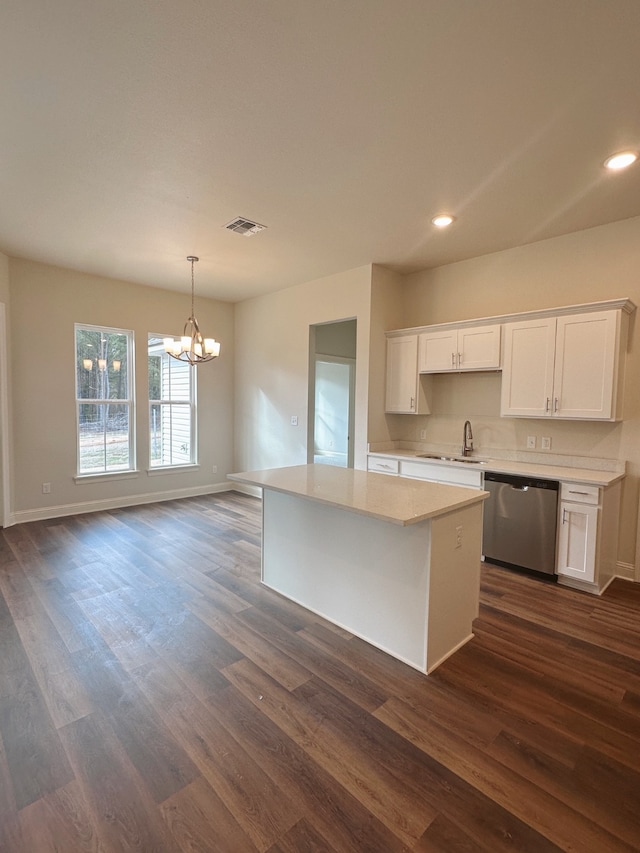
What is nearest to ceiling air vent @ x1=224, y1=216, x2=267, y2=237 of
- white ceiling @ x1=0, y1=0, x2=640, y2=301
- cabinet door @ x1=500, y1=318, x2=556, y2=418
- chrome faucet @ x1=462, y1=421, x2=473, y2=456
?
white ceiling @ x1=0, y1=0, x2=640, y2=301

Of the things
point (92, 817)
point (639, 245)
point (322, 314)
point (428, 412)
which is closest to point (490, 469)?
point (428, 412)

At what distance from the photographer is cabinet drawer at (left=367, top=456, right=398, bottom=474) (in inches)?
173

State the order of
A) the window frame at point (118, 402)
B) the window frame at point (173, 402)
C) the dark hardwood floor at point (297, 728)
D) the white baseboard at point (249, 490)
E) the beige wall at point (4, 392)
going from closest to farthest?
the dark hardwood floor at point (297, 728) < the beige wall at point (4, 392) < the window frame at point (118, 402) < the window frame at point (173, 402) < the white baseboard at point (249, 490)

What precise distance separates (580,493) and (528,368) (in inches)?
46.7

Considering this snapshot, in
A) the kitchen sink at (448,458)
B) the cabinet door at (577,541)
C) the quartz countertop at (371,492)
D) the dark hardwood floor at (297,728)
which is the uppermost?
the quartz countertop at (371,492)

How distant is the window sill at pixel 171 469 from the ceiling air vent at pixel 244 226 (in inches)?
142

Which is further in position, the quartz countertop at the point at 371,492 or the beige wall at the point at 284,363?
the beige wall at the point at 284,363

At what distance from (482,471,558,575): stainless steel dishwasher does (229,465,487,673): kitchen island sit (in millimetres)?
1126

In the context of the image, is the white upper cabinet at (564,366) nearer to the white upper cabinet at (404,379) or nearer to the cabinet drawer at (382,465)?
the white upper cabinet at (404,379)

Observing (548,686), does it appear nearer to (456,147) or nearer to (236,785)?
(236,785)

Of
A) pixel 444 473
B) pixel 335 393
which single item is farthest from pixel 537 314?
pixel 335 393

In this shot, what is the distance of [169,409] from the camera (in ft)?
20.1

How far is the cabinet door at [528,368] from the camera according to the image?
11.7ft

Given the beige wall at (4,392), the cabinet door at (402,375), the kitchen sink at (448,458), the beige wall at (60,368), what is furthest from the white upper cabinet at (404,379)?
the beige wall at (4,392)
